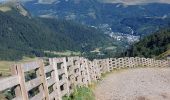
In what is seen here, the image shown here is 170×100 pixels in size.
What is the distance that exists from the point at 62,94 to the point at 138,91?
23.6 feet

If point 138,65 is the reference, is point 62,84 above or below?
above

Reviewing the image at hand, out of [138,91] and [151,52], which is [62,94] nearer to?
[138,91]

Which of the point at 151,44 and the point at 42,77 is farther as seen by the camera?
the point at 151,44

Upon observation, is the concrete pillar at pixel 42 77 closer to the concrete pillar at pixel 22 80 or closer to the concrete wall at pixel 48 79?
the concrete wall at pixel 48 79

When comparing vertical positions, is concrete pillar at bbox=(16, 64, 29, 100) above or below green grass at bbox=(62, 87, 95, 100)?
above

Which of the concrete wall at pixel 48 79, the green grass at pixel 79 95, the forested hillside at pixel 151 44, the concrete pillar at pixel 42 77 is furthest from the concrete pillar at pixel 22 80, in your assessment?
the forested hillside at pixel 151 44

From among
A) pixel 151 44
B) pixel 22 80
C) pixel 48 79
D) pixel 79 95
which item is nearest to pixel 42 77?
pixel 48 79

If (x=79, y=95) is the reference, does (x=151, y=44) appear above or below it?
below

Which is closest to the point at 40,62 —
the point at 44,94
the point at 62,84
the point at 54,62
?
the point at 44,94

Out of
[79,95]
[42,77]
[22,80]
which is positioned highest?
[22,80]

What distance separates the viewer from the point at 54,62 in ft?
63.0

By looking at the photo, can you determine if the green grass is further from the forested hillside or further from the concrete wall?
the forested hillside

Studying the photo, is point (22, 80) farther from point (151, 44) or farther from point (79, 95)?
point (151, 44)

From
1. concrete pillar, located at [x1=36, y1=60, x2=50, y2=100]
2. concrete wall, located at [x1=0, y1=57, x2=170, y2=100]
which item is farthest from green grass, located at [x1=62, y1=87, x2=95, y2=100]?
concrete pillar, located at [x1=36, y1=60, x2=50, y2=100]
